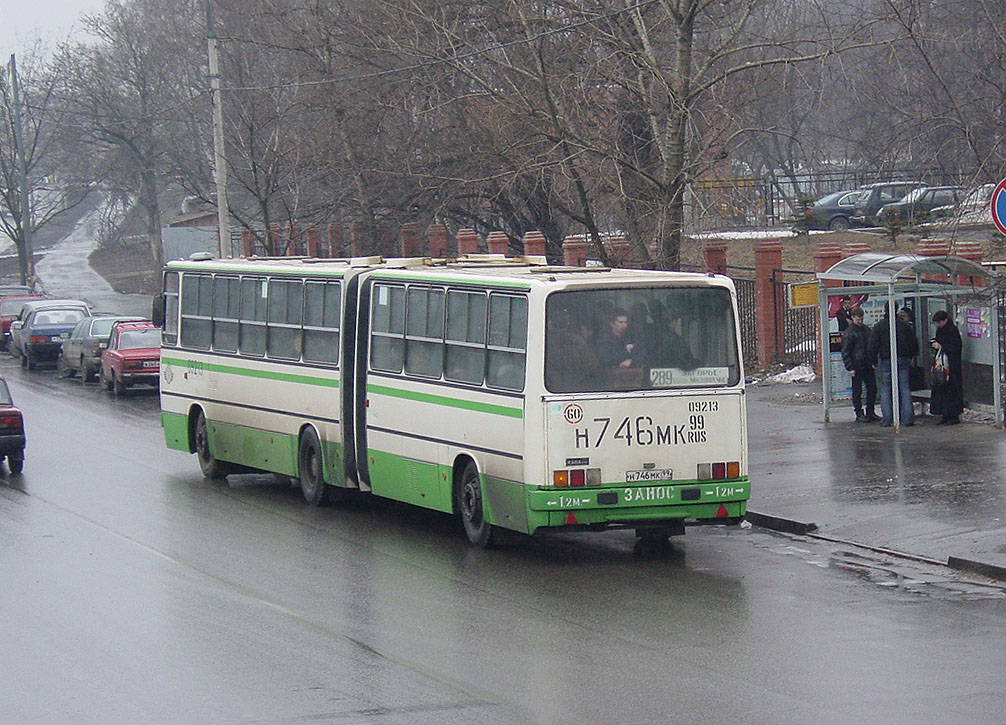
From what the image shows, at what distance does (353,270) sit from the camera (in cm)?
1614

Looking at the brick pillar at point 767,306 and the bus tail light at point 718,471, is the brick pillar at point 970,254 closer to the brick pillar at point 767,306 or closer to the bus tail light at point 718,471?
the brick pillar at point 767,306

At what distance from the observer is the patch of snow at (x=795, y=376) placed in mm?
26078

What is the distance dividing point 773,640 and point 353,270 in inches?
306

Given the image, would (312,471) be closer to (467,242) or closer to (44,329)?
(467,242)

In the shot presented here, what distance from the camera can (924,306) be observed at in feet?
68.6

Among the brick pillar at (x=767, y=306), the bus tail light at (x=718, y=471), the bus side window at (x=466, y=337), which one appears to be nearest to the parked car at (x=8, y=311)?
the brick pillar at (x=767, y=306)

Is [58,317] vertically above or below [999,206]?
below

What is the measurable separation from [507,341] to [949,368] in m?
8.75

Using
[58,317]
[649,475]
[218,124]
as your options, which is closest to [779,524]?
[649,475]

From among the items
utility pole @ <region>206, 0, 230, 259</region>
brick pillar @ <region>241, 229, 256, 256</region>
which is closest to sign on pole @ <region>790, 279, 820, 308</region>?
utility pole @ <region>206, 0, 230, 259</region>

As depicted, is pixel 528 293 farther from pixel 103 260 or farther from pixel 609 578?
pixel 103 260

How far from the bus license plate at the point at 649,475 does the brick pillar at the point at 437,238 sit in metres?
28.1

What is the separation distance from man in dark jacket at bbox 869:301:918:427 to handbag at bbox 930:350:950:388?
32 cm

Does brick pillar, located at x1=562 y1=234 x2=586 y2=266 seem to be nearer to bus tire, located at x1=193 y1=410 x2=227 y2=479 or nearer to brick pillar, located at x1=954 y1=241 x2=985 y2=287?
brick pillar, located at x1=954 y1=241 x2=985 y2=287
